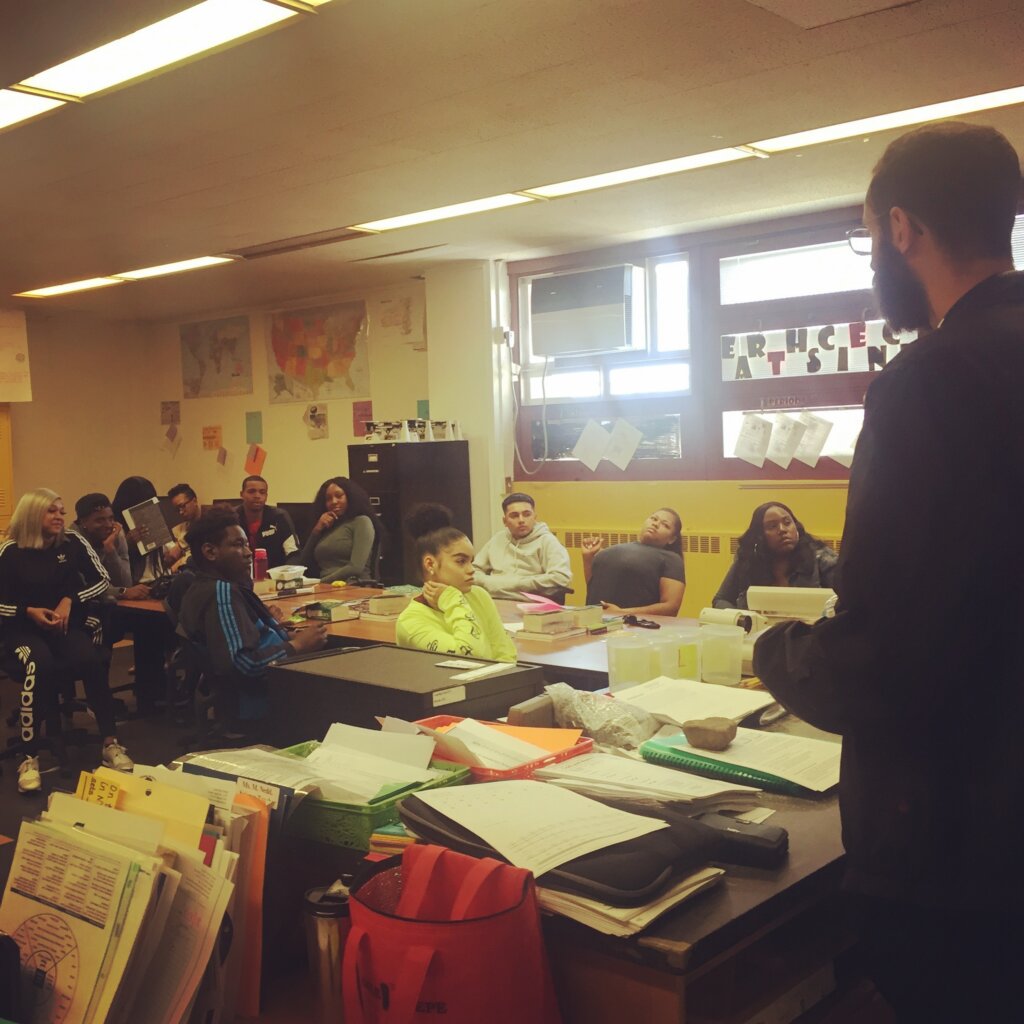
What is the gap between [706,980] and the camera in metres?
1.41

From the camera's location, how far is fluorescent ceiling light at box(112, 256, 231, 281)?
22.0ft

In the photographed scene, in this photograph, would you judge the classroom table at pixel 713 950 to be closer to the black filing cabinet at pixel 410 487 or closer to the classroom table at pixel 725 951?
the classroom table at pixel 725 951

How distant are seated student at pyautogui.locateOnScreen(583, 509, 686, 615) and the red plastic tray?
319cm

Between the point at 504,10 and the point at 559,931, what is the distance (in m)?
2.57

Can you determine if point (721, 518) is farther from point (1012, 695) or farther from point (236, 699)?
point (1012, 695)

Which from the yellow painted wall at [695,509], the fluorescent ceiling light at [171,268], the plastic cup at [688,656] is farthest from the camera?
the fluorescent ceiling light at [171,268]

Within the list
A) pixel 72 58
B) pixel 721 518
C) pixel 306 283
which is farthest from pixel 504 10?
pixel 306 283

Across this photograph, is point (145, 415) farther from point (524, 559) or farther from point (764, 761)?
point (764, 761)

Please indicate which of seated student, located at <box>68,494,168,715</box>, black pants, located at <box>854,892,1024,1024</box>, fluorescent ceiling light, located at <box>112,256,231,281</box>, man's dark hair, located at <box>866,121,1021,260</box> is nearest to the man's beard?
man's dark hair, located at <box>866,121,1021,260</box>

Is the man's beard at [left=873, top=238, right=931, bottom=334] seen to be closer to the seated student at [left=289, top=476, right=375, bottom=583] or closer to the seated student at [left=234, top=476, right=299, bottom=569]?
the seated student at [left=289, top=476, right=375, bottom=583]

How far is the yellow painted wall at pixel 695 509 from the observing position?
6.18 metres

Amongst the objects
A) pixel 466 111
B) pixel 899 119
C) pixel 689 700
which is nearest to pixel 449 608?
pixel 689 700

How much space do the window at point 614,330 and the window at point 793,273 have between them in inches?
13.2

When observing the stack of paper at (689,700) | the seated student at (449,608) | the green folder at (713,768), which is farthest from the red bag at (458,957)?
the seated student at (449,608)
